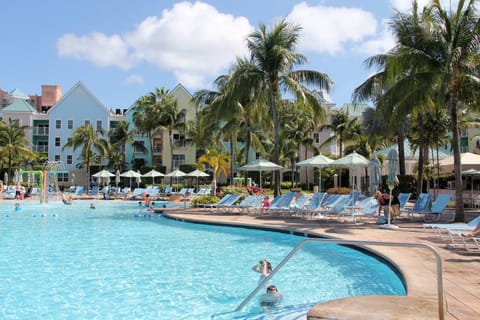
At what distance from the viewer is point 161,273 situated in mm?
8891

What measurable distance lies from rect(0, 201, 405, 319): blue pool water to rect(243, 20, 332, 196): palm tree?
8999mm

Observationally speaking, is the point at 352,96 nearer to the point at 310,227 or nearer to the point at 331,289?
the point at 310,227

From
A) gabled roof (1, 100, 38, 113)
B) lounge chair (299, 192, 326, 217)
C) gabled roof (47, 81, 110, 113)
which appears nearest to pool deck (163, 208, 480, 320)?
lounge chair (299, 192, 326, 217)

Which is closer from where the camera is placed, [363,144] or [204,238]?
[204,238]

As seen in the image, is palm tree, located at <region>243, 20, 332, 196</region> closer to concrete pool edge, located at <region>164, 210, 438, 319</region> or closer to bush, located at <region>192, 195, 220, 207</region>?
bush, located at <region>192, 195, 220, 207</region>

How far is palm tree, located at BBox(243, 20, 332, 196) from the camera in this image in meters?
21.1

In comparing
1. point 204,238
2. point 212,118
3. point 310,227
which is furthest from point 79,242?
point 212,118

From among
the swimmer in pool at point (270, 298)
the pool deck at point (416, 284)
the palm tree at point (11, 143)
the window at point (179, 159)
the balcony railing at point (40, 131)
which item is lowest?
the swimmer in pool at point (270, 298)

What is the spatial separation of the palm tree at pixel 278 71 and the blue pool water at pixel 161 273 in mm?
8999

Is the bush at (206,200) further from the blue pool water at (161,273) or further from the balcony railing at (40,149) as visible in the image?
the balcony railing at (40,149)

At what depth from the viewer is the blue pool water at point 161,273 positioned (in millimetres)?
6848

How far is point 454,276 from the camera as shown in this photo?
21.2 ft

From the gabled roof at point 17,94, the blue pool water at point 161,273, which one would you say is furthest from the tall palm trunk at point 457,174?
the gabled roof at point 17,94

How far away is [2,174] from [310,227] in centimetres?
4559
